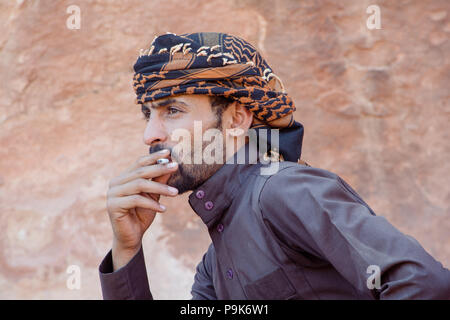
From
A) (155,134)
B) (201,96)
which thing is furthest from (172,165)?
(201,96)

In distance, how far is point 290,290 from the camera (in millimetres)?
1642

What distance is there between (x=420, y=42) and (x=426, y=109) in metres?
0.53

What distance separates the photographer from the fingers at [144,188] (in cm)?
178

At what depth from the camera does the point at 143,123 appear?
13.8 feet

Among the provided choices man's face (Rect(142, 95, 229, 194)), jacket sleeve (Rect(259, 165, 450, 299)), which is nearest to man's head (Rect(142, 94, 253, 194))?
man's face (Rect(142, 95, 229, 194))

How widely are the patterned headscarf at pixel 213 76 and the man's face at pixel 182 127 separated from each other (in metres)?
0.05

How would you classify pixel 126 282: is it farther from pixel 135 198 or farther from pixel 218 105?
pixel 218 105

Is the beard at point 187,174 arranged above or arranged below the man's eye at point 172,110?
below

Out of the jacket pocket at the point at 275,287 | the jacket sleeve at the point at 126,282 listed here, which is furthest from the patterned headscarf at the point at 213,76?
the jacket sleeve at the point at 126,282

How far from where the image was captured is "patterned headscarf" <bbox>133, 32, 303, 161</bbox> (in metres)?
1.86

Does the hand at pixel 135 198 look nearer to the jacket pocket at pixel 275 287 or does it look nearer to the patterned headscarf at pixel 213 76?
the patterned headscarf at pixel 213 76

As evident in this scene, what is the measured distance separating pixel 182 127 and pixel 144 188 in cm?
26

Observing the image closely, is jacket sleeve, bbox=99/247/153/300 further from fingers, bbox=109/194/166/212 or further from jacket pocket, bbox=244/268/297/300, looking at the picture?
jacket pocket, bbox=244/268/297/300
